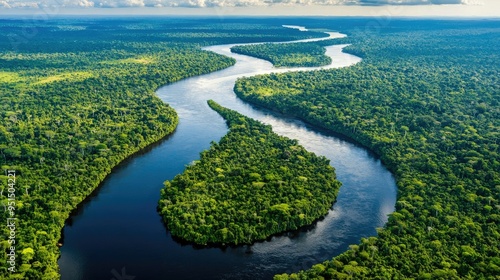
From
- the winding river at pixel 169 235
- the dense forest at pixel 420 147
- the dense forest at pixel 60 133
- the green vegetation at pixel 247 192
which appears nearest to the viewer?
the dense forest at pixel 420 147

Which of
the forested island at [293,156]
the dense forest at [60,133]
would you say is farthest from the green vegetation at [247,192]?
the dense forest at [60,133]

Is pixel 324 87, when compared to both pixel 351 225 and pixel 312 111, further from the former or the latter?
pixel 351 225

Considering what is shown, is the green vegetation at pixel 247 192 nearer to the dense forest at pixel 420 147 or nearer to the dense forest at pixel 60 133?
the dense forest at pixel 420 147

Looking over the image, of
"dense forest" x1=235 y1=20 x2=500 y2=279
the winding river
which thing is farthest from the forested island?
the winding river

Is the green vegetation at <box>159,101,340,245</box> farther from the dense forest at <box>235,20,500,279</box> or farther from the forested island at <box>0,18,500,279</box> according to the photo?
the dense forest at <box>235,20,500,279</box>

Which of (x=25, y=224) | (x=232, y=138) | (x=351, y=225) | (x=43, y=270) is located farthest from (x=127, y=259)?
(x=232, y=138)
